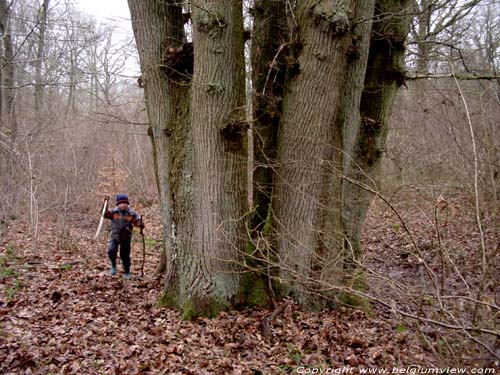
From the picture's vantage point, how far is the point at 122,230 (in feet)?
24.8

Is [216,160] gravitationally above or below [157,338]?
above

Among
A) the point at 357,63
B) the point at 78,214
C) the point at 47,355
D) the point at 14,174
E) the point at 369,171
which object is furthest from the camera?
the point at 78,214

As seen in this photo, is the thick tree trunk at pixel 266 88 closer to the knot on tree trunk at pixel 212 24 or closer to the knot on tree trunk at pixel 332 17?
the knot on tree trunk at pixel 332 17

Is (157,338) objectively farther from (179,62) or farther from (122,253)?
(179,62)

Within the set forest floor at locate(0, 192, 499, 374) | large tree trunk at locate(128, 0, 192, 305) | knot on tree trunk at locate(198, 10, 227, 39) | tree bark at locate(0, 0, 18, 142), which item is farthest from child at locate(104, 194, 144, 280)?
tree bark at locate(0, 0, 18, 142)

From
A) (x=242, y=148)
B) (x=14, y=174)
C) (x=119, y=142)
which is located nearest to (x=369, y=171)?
(x=242, y=148)

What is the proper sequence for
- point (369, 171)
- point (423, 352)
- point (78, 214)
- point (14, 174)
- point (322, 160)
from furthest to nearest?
point (78, 214)
point (14, 174)
point (369, 171)
point (322, 160)
point (423, 352)

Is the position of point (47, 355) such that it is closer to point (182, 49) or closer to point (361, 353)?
point (361, 353)

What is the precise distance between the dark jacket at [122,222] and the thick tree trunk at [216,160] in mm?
2314

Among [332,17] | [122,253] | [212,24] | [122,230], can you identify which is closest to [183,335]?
[122,253]

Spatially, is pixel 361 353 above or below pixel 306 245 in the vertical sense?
below

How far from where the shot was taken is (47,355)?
432 centimetres

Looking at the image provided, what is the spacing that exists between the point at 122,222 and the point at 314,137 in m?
3.94

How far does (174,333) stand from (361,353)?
2.16 meters
